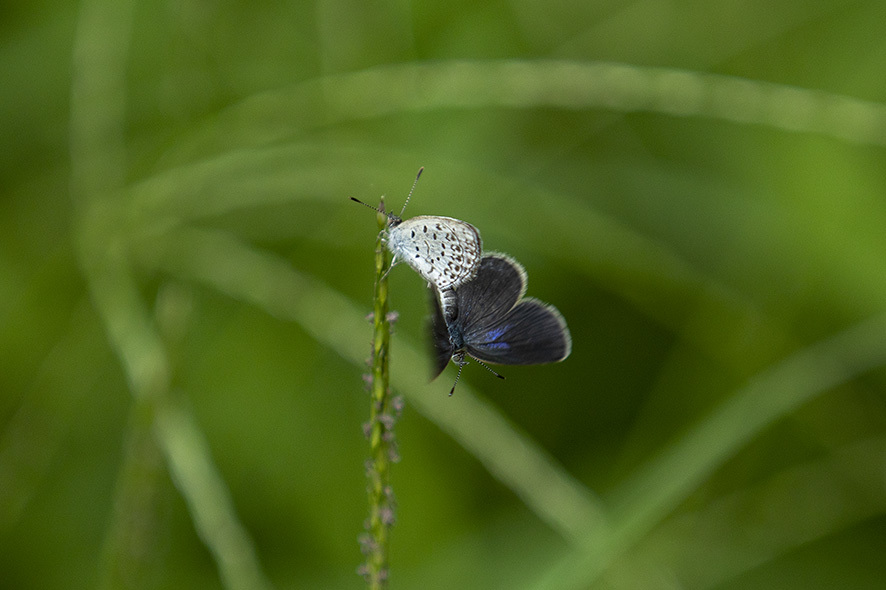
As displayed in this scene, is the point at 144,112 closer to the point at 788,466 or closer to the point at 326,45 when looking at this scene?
A: the point at 326,45

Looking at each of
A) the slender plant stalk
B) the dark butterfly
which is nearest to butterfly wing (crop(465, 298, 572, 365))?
the dark butterfly

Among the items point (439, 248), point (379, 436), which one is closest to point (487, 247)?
point (439, 248)

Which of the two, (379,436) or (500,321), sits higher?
(500,321)

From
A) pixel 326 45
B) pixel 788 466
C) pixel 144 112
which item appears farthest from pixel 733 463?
pixel 144 112

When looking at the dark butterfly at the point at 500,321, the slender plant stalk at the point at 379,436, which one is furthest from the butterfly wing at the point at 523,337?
the slender plant stalk at the point at 379,436

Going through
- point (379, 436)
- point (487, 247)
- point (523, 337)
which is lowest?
point (379, 436)

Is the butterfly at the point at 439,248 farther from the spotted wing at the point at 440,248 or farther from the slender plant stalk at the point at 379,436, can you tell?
the slender plant stalk at the point at 379,436

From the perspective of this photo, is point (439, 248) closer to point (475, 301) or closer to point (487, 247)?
point (475, 301)
